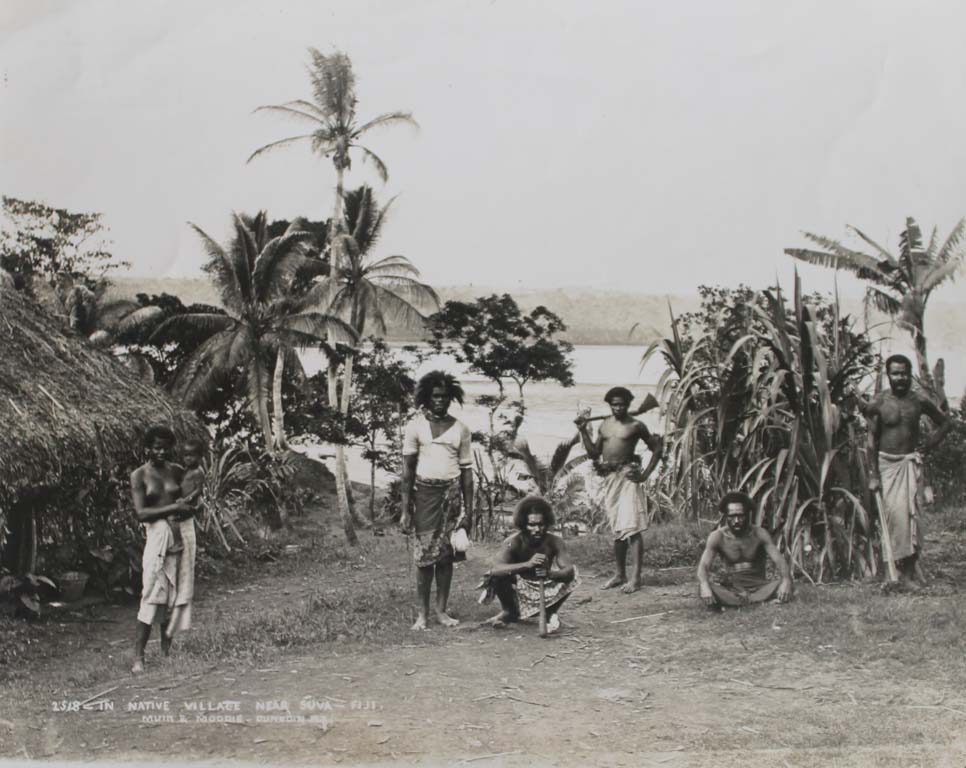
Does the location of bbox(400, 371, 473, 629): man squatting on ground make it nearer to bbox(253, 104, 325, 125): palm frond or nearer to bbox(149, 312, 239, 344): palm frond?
bbox(253, 104, 325, 125): palm frond

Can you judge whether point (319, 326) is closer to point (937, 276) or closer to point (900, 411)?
point (937, 276)

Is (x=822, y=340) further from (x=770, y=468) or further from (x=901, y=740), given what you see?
(x=901, y=740)

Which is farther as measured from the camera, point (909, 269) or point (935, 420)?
point (909, 269)

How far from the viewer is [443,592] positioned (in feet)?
18.5

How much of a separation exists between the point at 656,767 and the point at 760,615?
1.82 meters

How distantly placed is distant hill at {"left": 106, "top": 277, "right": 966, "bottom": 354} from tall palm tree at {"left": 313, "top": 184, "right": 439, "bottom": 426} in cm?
488

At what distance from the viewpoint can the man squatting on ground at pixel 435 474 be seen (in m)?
5.42

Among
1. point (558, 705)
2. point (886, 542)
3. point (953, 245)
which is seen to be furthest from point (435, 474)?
point (953, 245)

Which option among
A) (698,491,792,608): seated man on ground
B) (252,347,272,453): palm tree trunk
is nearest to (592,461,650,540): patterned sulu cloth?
(698,491,792,608): seated man on ground

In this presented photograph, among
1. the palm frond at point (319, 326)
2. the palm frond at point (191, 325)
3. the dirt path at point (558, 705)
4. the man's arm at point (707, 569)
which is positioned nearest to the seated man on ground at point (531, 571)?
the dirt path at point (558, 705)

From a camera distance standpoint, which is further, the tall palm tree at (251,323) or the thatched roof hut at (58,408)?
the tall palm tree at (251,323)

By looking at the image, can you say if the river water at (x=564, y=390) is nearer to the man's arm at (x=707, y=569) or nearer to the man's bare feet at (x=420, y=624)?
the man's arm at (x=707, y=569)

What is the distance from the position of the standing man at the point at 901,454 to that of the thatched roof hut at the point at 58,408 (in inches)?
219

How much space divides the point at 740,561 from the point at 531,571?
129 centimetres
